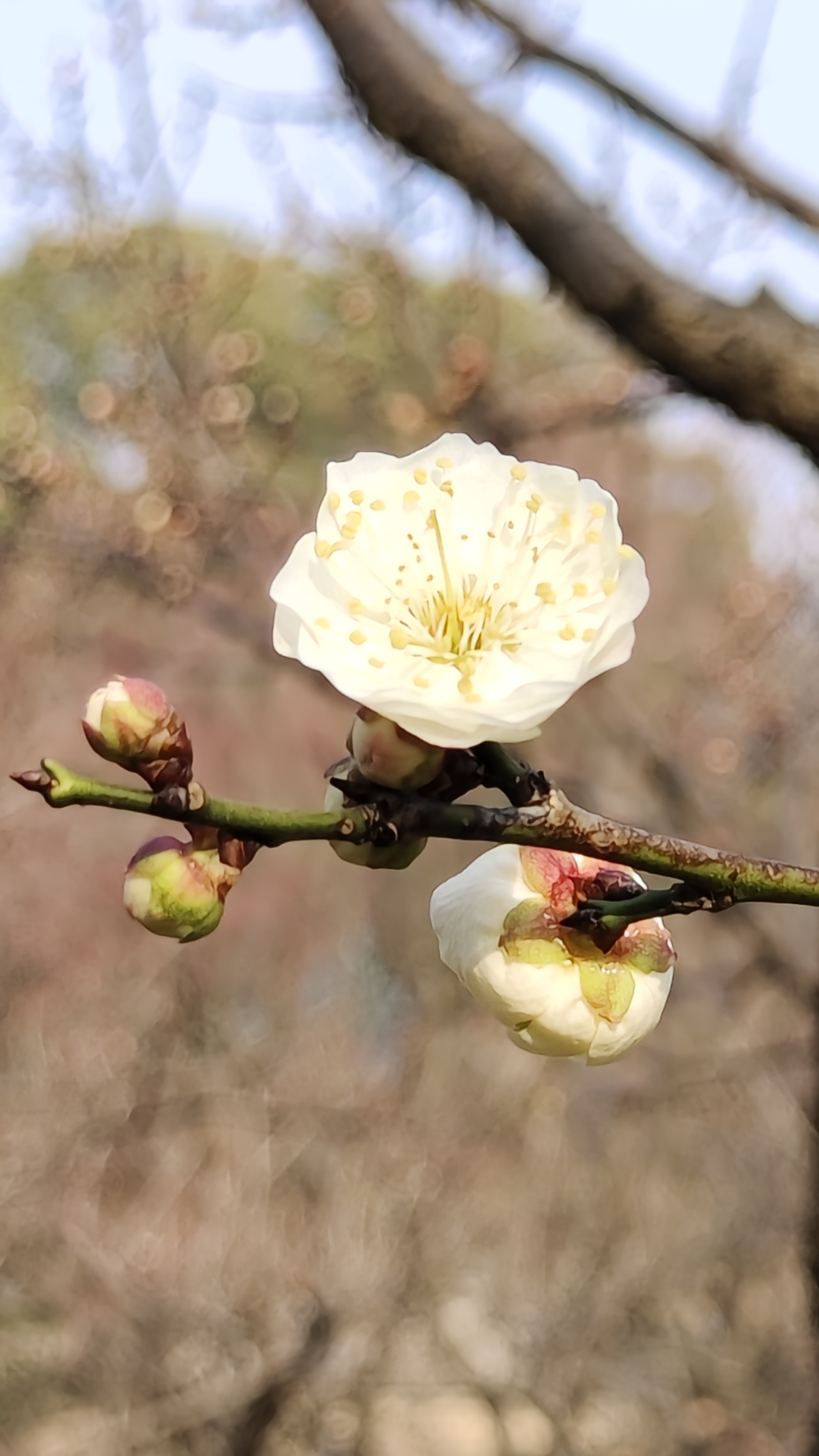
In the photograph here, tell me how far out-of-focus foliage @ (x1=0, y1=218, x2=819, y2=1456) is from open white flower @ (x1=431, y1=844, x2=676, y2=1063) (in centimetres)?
145

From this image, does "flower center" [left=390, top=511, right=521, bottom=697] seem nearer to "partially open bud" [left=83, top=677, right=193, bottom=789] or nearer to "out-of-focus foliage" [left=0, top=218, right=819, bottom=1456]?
"partially open bud" [left=83, top=677, right=193, bottom=789]

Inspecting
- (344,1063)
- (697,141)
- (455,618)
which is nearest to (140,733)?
(455,618)

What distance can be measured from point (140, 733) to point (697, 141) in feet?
4.79

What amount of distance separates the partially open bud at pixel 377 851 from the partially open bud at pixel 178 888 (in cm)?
5

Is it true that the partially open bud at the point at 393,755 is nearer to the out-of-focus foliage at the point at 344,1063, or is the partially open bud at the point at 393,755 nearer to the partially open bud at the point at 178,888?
the partially open bud at the point at 178,888

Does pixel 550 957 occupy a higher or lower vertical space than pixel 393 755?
lower

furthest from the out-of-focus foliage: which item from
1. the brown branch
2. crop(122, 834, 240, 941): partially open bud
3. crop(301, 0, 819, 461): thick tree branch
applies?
crop(122, 834, 240, 941): partially open bud

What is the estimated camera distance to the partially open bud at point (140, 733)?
394mm

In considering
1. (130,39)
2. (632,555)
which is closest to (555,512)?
(632,555)

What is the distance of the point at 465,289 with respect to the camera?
2324 mm

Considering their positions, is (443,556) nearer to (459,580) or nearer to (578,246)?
(459,580)

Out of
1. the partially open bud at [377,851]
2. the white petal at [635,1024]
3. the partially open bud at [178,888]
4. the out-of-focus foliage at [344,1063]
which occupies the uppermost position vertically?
the partially open bud at [377,851]

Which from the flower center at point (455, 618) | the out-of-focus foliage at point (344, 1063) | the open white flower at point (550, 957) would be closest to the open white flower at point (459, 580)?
the flower center at point (455, 618)

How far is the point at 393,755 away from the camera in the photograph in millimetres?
404
